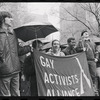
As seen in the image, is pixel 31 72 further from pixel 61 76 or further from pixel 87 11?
pixel 87 11

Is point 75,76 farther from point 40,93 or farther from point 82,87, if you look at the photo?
point 40,93

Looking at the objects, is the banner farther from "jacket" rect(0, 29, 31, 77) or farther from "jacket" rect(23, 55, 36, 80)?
"jacket" rect(0, 29, 31, 77)

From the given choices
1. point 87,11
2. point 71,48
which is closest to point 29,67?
point 71,48

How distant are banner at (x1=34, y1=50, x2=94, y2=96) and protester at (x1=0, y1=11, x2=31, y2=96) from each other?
52cm

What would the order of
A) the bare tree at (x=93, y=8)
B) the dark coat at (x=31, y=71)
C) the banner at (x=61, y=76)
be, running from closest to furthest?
the banner at (x=61, y=76)
the dark coat at (x=31, y=71)
the bare tree at (x=93, y=8)

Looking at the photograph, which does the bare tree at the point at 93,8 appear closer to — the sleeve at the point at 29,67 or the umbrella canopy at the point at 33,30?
the umbrella canopy at the point at 33,30

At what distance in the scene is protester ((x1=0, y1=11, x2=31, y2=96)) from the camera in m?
5.78

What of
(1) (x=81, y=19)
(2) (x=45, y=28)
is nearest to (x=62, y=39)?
(1) (x=81, y=19)

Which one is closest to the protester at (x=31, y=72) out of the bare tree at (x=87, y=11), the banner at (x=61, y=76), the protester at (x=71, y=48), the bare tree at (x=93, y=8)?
the banner at (x=61, y=76)

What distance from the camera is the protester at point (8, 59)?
578 cm

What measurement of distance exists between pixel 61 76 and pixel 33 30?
1.53 metres

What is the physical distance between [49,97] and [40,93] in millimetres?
227

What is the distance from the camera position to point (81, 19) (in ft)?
98.7

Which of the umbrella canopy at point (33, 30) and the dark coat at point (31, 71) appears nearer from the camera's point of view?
the dark coat at point (31, 71)
